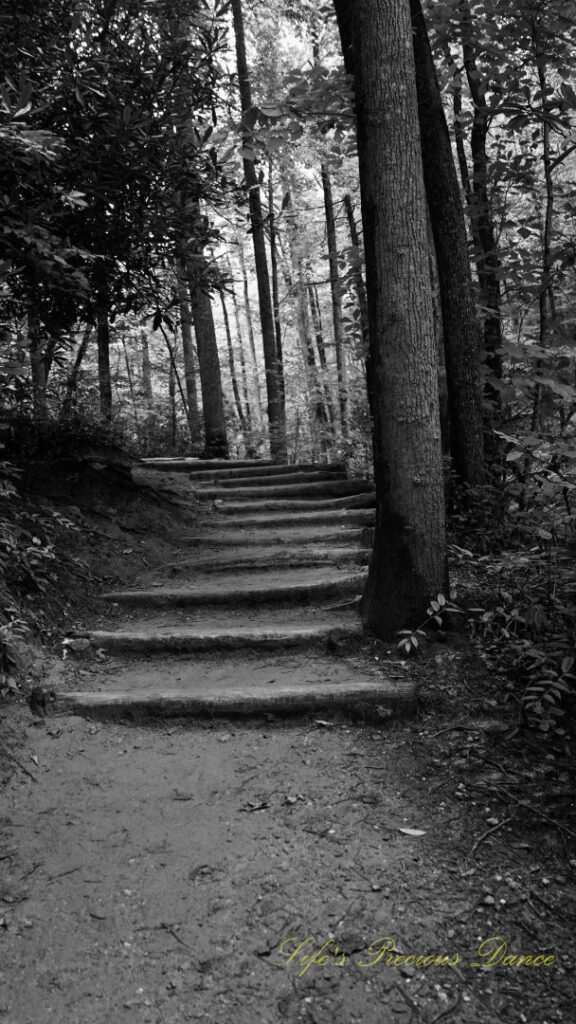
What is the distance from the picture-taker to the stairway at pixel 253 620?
141 inches

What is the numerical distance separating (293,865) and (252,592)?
2583mm

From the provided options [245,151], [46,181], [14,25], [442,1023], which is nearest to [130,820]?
[442,1023]

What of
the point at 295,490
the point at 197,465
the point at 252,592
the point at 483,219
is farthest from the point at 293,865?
the point at 197,465

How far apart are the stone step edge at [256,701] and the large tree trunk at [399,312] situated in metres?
0.57

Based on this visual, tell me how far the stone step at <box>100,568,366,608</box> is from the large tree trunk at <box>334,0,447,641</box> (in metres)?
0.99

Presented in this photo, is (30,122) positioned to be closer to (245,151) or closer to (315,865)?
(245,151)

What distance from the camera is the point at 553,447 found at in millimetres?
3166

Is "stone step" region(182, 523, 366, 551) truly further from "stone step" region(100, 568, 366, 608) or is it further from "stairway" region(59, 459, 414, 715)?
"stone step" region(100, 568, 366, 608)

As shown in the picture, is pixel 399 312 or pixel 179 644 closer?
pixel 399 312

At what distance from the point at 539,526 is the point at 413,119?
9.29 feet

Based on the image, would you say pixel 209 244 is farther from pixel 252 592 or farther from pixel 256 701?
pixel 256 701

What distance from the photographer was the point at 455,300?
5.96 meters

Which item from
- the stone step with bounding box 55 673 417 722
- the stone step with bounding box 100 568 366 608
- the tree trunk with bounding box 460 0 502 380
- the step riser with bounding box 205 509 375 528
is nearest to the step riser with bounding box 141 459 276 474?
the step riser with bounding box 205 509 375 528

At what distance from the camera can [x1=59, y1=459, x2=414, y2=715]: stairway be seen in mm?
3582
